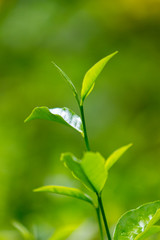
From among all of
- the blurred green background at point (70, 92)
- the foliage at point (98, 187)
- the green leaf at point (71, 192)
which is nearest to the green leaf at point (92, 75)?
the foliage at point (98, 187)

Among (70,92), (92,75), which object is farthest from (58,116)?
(70,92)

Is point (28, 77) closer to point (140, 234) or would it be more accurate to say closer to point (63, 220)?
point (63, 220)

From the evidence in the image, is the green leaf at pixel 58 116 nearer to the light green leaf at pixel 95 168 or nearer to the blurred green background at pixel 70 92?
the light green leaf at pixel 95 168

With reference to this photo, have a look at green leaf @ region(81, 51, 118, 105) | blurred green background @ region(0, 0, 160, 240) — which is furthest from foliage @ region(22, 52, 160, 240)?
blurred green background @ region(0, 0, 160, 240)

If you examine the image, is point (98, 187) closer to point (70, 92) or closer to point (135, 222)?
point (135, 222)

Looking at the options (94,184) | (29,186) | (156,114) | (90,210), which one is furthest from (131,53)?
(94,184)
